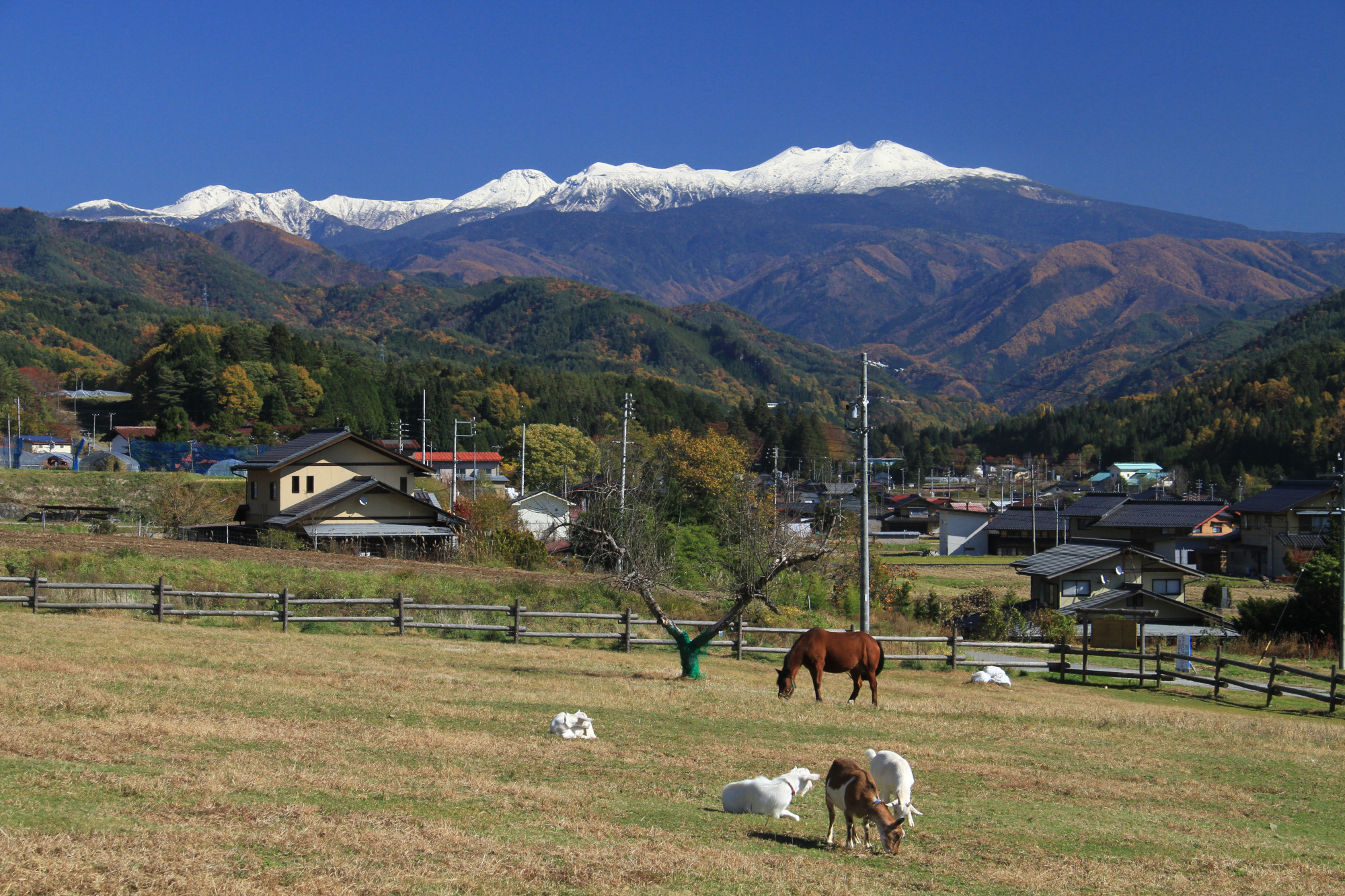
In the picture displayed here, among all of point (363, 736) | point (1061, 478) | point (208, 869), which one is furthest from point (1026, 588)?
point (1061, 478)

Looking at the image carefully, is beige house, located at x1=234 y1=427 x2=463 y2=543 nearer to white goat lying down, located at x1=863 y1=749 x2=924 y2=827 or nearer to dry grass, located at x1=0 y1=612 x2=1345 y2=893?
dry grass, located at x1=0 y1=612 x2=1345 y2=893

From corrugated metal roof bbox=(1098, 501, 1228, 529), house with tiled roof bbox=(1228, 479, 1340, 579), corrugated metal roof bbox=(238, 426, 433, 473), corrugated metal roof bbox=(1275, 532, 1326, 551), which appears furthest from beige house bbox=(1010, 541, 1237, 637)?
corrugated metal roof bbox=(238, 426, 433, 473)

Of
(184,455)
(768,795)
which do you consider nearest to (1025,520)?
(184,455)

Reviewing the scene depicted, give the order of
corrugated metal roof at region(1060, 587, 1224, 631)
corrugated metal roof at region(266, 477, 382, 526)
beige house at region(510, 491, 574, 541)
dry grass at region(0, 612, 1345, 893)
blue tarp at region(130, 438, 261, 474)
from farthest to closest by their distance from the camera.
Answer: blue tarp at region(130, 438, 261, 474)
beige house at region(510, 491, 574, 541)
corrugated metal roof at region(266, 477, 382, 526)
corrugated metal roof at region(1060, 587, 1224, 631)
dry grass at region(0, 612, 1345, 893)

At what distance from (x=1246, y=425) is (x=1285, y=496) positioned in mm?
85623

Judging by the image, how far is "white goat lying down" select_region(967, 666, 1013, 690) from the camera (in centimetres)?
2477

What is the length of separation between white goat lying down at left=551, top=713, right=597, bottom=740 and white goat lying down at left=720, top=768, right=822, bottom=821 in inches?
136

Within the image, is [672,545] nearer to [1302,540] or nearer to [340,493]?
[340,493]

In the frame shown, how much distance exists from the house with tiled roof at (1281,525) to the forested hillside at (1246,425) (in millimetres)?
49492

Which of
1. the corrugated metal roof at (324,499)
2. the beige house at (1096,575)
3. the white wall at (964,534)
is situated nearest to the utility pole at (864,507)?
the beige house at (1096,575)

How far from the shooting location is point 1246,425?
6019 inches

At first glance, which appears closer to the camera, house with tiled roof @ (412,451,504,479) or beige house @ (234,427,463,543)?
beige house @ (234,427,463,543)

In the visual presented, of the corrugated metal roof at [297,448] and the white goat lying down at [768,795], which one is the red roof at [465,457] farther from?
the white goat lying down at [768,795]

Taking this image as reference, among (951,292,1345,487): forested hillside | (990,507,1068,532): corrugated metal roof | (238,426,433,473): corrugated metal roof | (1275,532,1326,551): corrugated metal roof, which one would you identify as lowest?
(1275,532,1326,551): corrugated metal roof
